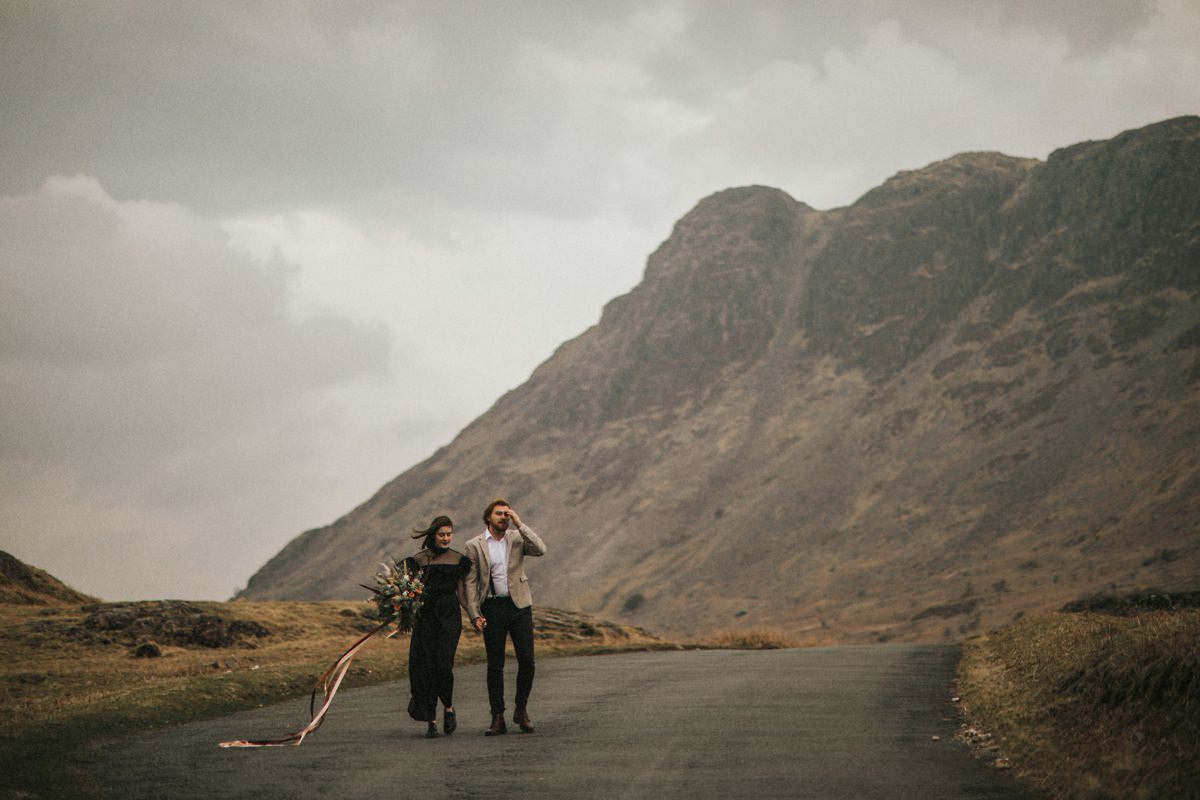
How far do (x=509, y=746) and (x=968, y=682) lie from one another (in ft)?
24.4

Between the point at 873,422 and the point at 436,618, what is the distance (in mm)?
112017

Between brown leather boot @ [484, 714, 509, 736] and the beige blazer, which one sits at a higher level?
the beige blazer

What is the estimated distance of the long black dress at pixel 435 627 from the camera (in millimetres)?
11484

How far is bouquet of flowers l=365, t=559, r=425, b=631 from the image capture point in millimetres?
11750

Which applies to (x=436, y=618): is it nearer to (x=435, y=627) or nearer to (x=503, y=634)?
(x=435, y=627)

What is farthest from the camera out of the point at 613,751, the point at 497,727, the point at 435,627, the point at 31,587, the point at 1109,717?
the point at 31,587

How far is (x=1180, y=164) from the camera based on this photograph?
5049 inches

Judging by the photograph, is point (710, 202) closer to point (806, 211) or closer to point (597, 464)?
point (806, 211)

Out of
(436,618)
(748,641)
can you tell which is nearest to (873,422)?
(748,641)

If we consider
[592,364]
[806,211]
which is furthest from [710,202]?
[592,364]

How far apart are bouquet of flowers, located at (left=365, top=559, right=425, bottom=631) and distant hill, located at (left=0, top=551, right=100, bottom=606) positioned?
26528 mm

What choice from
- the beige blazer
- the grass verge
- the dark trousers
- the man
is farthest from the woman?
the grass verge

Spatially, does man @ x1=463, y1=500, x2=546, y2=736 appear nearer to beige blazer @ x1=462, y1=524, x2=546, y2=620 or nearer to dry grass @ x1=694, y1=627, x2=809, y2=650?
beige blazer @ x1=462, y1=524, x2=546, y2=620

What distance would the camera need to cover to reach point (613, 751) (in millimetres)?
9562
